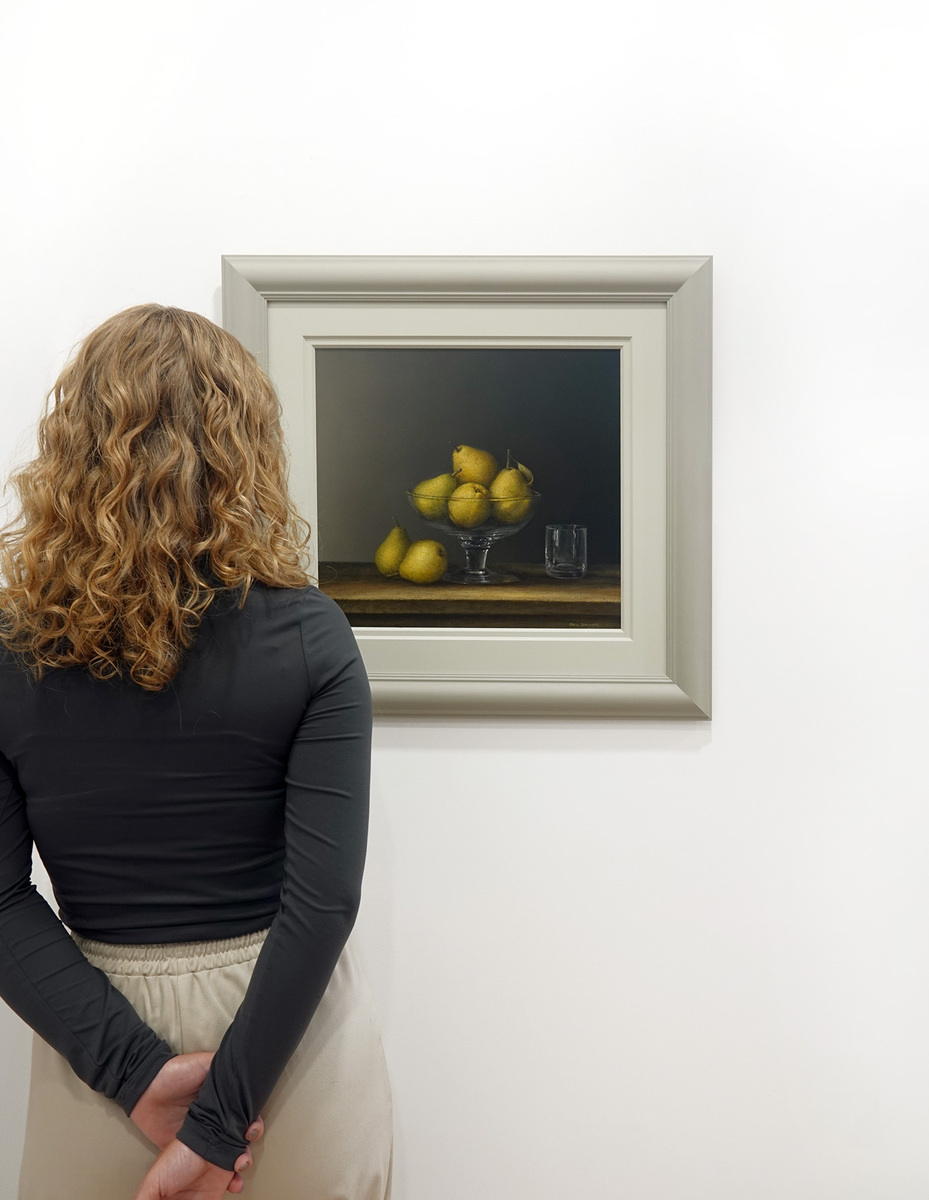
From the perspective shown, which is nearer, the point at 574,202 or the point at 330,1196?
the point at 330,1196

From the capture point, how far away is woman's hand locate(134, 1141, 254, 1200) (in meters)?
0.72

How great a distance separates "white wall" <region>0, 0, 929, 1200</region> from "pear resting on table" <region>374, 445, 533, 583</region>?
248 millimetres

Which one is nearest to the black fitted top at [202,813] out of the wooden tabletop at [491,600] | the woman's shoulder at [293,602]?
the woman's shoulder at [293,602]

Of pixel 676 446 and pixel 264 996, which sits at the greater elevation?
pixel 676 446

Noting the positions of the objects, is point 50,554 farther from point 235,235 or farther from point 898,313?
point 898,313

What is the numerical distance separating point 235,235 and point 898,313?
3.01ft

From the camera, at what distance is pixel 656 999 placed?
3.83 ft

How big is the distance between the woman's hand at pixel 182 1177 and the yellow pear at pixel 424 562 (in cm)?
68

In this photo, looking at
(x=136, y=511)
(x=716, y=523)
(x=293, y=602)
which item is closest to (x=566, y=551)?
(x=716, y=523)

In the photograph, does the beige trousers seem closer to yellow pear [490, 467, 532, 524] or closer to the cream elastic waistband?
the cream elastic waistband

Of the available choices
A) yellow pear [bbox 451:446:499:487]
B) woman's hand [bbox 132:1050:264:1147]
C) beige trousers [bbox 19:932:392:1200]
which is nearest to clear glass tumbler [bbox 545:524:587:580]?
yellow pear [bbox 451:446:499:487]

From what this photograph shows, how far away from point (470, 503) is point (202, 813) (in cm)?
57

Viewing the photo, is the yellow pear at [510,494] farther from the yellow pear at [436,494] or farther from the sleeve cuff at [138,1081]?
the sleeve cuff at [138,1081]

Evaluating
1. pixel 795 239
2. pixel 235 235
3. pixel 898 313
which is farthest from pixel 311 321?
pixel 898 313
